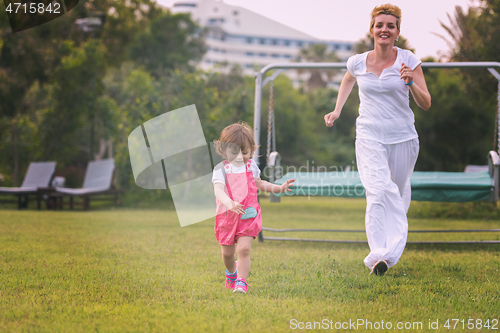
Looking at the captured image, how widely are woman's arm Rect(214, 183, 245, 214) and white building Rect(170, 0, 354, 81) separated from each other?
91.0m

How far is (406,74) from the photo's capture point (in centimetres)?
344

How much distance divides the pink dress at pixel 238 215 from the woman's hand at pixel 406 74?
51.0 inches

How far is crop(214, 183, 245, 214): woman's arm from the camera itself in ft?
9.82

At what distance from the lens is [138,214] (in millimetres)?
10055

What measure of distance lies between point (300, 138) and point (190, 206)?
36.1ft

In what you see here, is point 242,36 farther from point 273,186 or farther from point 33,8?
point 273,186

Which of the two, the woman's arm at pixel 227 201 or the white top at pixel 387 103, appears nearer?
the woman's arm at pixel 227 201

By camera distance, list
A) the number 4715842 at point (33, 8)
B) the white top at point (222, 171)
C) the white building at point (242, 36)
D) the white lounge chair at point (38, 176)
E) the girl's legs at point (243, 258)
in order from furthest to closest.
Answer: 1. the white building at point (242, 36)
2. the number 4715842 at point (33, 8)
3. the white lounge chair at point (38, 176)
4. the white top at point (222, 171)
5. the girl's legs at point (243, 258)

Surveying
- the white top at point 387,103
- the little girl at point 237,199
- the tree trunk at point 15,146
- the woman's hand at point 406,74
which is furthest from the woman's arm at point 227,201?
the tree trunk at point 15,146

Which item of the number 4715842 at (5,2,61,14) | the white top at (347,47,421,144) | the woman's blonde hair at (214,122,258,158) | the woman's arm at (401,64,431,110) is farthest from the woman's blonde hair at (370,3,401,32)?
the number 4715842 at (5,2,61,14)

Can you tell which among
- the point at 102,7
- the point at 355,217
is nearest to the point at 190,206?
the point at 355,217

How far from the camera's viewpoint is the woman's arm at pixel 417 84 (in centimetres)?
345

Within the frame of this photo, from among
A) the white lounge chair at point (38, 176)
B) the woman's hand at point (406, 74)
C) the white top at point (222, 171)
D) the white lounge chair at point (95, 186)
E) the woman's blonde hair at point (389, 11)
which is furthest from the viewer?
the white lounge chair at point (38, 176)
